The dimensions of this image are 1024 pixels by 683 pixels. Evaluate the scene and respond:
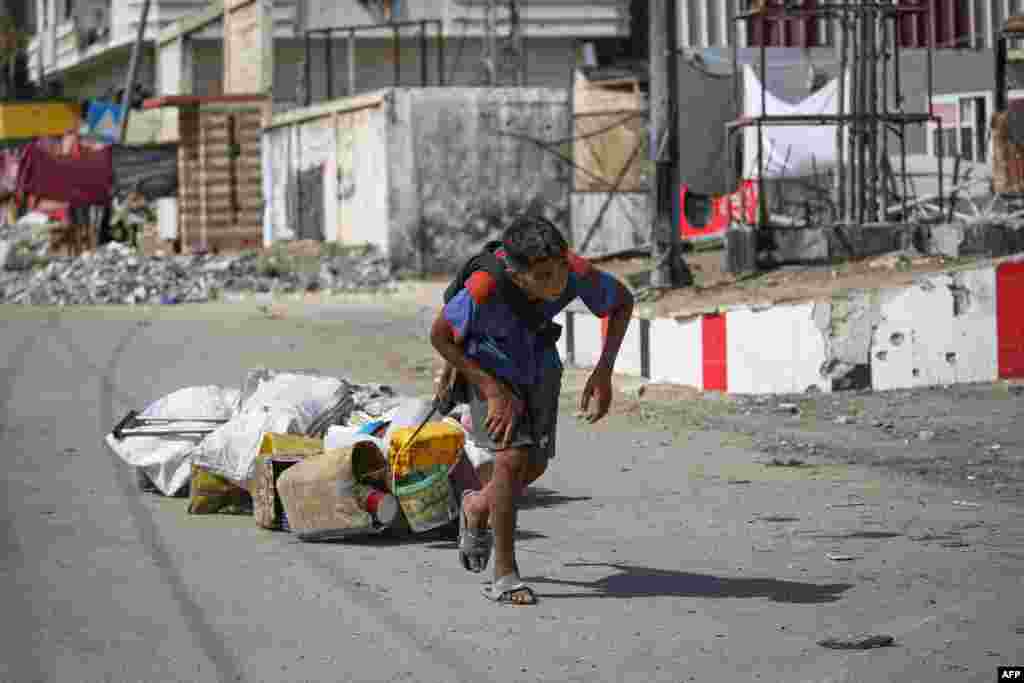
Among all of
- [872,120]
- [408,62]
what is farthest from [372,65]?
[872,120]

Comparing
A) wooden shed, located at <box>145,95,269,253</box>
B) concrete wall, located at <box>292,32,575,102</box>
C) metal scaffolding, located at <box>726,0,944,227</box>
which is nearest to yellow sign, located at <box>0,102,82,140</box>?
concrete wall, located at <box>292,32,575,102</box>

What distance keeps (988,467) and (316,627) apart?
4.48 meters

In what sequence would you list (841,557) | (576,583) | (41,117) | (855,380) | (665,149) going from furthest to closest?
(41,117)
(665,149)
(855,380)
(841,557)
(576,583)

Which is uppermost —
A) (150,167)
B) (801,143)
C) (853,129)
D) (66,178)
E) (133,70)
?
(133,70)

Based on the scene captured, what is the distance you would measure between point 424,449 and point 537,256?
1647mm

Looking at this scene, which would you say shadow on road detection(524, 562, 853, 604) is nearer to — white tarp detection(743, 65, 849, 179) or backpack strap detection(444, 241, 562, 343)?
backpack strap detection(444, 241, 562, 343)

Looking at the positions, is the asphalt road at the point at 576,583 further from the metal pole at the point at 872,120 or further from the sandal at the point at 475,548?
the metal pole at the point at 872,120

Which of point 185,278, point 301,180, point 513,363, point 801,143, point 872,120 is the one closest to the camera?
point 513,363

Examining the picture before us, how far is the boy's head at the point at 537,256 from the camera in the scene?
18.9 feet

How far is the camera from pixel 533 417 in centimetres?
608

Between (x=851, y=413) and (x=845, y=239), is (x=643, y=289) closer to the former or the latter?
(x=845, y=239)

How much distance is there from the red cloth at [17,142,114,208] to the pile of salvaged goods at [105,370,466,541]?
91.5 ft

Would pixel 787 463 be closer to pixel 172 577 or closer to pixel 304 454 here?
pixel 304 454

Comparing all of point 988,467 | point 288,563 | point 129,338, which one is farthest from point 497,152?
point 288,563
